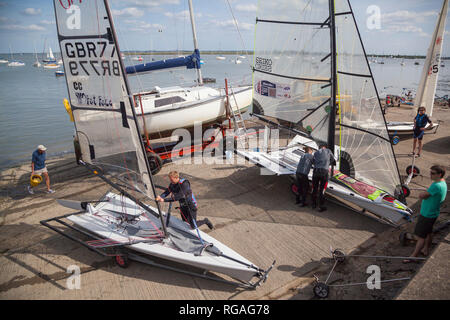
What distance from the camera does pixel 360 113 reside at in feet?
18.0

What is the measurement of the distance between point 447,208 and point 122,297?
6.45 meters

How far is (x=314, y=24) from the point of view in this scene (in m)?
5.54

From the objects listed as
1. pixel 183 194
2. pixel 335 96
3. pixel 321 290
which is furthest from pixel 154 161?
pixel 321 290

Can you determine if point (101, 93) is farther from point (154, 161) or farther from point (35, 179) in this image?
point (35, 179)

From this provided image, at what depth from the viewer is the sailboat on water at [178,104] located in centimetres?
861

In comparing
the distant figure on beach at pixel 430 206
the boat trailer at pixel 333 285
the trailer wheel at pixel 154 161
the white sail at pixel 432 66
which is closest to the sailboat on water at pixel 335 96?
the distant figure on beach at pixel 430 206

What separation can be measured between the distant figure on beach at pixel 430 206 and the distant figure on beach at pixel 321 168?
187 centimetres

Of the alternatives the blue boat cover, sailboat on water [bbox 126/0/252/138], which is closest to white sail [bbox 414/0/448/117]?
sailboat on water [bbox 126/0/252/138]

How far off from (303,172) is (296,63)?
8.22 feet

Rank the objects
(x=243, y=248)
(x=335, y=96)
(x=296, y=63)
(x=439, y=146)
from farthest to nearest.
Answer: (x=439, y=146), (x=296, y=63), (x=335, y=96), (x=243, y=248)

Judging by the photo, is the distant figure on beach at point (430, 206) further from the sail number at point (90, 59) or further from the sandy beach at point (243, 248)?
the sail number at point (90, 59)

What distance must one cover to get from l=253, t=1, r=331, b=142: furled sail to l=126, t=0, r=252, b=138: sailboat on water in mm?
2642

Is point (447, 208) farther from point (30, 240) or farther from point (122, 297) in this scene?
point (30, 240)
